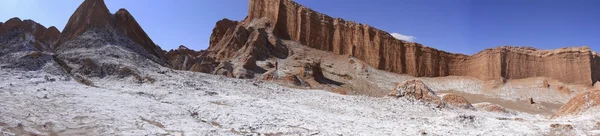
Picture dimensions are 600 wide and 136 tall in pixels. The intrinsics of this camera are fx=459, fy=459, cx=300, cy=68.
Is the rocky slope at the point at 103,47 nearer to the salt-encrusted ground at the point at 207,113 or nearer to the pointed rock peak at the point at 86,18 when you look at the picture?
the pointed rock peak at the point at 86,18

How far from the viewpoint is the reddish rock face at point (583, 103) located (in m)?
16.6

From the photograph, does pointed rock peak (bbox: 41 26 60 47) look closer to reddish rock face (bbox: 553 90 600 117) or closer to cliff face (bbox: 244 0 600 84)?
reddish rock face (bbox: 553 90 600 117)

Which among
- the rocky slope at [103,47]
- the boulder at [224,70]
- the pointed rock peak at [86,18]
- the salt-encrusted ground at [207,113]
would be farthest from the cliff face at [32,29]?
the boulder at [224,70]

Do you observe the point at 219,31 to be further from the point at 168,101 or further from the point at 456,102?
the point at 168,101

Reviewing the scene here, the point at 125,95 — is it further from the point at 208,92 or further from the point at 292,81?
the point at 292,81

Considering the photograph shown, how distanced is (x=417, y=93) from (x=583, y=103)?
640 centimetres

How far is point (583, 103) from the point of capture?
17016 millimetres

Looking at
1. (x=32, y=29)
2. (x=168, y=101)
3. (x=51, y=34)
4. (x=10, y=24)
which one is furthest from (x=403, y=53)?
(x=168, y=101)

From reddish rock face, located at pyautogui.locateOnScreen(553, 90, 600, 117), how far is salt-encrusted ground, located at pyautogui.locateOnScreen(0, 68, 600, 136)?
1.17m

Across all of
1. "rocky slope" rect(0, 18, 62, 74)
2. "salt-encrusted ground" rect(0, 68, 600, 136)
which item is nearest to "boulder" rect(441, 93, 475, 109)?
"salt-encrusted ground" rect(0, 68, 600, 136)

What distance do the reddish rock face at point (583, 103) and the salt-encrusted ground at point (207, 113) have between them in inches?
45.9

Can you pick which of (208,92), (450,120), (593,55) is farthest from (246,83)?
(593,55)

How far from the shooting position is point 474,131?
1320 cm

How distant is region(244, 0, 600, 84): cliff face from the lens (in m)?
79.9
